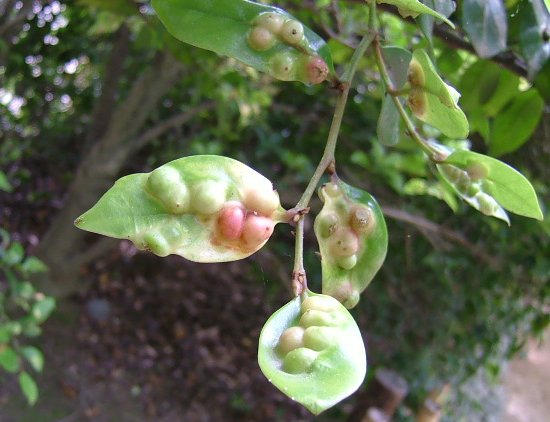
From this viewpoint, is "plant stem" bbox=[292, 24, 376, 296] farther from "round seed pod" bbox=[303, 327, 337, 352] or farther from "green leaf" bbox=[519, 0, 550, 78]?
"green leaf" bbox=[519, 0, 550, 78]

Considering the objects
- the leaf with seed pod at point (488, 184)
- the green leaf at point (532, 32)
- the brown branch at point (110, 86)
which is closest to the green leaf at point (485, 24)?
the green leaf at point (532, 32)

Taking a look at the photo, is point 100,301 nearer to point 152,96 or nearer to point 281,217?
point 152,96

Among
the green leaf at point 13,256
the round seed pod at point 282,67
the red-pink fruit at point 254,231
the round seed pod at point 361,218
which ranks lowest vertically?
the green leaf at point 13,256

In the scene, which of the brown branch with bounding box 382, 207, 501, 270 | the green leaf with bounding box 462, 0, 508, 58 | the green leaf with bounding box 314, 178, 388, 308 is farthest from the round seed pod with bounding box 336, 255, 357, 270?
the brown branch with bounding box 382, 207, 501, 270

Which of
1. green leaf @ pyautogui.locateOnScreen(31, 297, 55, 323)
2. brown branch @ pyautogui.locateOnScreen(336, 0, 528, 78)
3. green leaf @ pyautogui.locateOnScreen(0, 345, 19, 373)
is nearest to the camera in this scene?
brown branch @ pyautogui.locateOnScreen(336, 0, 528, 78)

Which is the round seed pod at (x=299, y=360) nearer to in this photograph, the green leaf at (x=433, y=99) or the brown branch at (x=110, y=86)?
the green leaf at (x=433, y=99)

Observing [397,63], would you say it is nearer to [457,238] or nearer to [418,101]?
[418,101]

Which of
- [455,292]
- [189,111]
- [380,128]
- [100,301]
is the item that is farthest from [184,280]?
[380,128]
